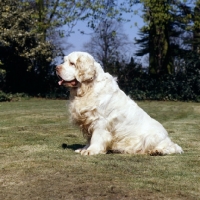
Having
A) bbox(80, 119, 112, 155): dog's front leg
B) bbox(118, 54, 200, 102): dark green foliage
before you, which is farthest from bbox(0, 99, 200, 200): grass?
bbox(118, 54, 200, 102): dark green foliage

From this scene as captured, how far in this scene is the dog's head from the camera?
713cm

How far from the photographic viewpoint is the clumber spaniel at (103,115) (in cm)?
714

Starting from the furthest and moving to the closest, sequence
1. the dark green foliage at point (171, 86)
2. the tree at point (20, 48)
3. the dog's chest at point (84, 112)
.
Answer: the tree at point (20, 48) → the dark green foliage at point (171, 86) → the dog's chest at point (84, 112)

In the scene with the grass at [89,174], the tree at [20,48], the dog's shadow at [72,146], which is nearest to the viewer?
the grass at [89,174]

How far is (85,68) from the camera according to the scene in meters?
7.13

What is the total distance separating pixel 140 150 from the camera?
7.41m

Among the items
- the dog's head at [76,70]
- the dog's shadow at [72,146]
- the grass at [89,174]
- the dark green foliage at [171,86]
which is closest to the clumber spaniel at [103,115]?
the dog's head at [76,70]

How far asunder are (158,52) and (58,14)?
673 cm

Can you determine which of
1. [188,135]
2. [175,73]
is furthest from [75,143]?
[175,73]

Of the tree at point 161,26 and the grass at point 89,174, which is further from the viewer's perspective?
the tree at point 161,26

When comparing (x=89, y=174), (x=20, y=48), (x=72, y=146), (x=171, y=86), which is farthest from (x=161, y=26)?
(x=89, y=174)

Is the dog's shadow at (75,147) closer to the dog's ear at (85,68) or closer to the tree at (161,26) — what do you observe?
the dog's ear at (85,68)

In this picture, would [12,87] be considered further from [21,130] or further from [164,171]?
[164,171]

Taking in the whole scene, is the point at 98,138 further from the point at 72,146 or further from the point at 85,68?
the point at 72,146
